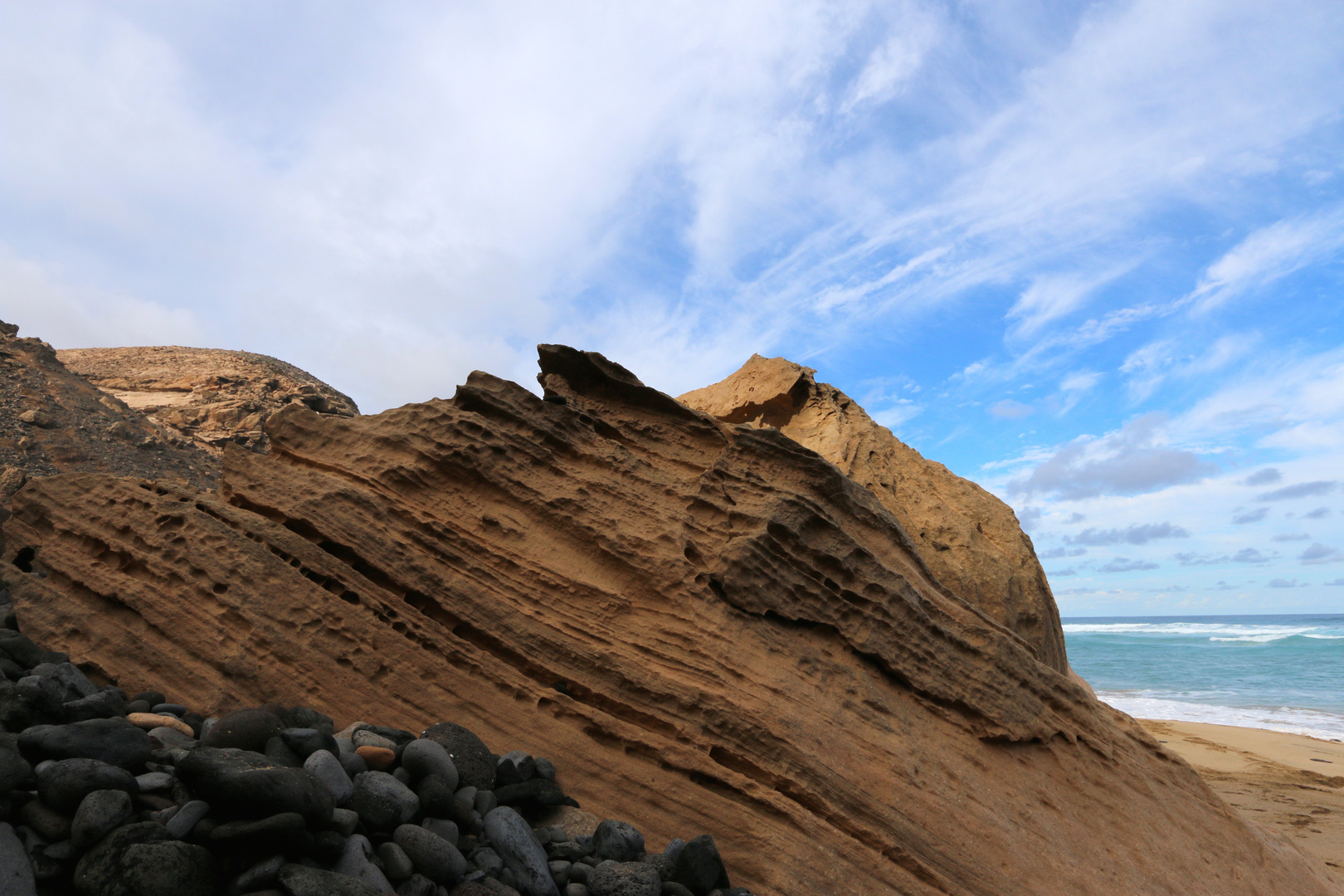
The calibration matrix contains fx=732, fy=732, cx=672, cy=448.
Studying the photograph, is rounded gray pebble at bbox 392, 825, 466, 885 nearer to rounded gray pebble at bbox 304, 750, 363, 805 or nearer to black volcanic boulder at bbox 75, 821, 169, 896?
rounded gray pebble at bbox 304, 750, 363, 805

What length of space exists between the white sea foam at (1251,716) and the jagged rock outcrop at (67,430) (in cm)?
2424

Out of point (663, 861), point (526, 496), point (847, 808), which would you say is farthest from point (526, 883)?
point (526, 496)

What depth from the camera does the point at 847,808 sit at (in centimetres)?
443

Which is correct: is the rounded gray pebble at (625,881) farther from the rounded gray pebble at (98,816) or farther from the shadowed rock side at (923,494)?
the shadowed rock side at (923,494)

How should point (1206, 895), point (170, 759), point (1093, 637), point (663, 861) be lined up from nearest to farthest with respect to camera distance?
1. point (170, 759)
2. point (663, 861)
3. point (1206, 895)
4. point (1093, 637)

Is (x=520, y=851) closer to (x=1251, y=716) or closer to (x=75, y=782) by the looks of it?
(x=75, y=782)

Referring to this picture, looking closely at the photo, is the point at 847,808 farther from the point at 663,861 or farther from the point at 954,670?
the point at 954,670

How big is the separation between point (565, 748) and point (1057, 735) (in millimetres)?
3965

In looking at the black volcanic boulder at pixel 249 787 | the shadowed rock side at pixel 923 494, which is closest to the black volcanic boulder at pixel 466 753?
the black volcanic boulder at pixel 249 787

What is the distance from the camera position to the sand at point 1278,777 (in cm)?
906

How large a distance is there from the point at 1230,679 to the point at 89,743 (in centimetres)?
3534

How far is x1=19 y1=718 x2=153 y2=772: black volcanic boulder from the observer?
3.04 meters

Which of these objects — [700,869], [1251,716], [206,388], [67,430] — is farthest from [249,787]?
[1251,716]

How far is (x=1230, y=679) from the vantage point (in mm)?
28031
